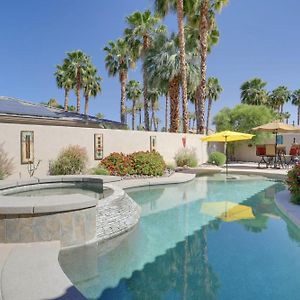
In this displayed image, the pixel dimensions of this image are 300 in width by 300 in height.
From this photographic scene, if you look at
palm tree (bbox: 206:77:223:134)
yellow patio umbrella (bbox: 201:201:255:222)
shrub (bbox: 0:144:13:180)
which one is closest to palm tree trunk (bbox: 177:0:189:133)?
yellow patio umbrella (bbox: 201:201:255:222)

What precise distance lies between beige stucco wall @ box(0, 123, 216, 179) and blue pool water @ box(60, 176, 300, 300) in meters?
6.25

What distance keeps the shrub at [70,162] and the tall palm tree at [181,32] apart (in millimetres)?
9495

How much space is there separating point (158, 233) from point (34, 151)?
7.76 m

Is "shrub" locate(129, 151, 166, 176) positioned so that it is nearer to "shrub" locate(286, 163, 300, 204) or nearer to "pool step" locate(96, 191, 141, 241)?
"pool step" locate(96, 191, 141, 241)

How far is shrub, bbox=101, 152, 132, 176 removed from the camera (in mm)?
13414

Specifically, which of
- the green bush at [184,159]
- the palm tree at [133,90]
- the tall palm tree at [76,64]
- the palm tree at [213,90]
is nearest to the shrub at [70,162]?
the green bush at [184,159]

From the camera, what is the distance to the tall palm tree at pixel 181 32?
19.6 metres

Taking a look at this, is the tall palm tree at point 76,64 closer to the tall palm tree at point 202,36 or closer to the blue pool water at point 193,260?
the tall palm tree at point 202,36

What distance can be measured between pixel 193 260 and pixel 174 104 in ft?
57.3

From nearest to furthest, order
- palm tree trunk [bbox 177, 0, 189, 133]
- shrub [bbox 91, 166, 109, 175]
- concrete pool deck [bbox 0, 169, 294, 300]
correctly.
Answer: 1. concrete pool deck [bbox 0, 169, 294, 300]
2. shrub [bbox 91, 166, 109, 175]
3. palm tree trunk [bbox 177, 0, 189, 133]

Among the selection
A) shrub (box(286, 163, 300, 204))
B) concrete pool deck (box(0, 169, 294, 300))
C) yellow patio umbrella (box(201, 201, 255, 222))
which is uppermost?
shrub (box(286, 163, 300, 204))

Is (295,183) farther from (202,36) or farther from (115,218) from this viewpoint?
(202,36)

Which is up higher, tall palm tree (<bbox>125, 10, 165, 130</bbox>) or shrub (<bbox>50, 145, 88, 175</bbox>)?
tall palm tree (<bbox>125, 10, 165, 130</bbox>)

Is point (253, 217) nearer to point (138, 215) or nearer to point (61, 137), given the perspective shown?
point (138, 215)
